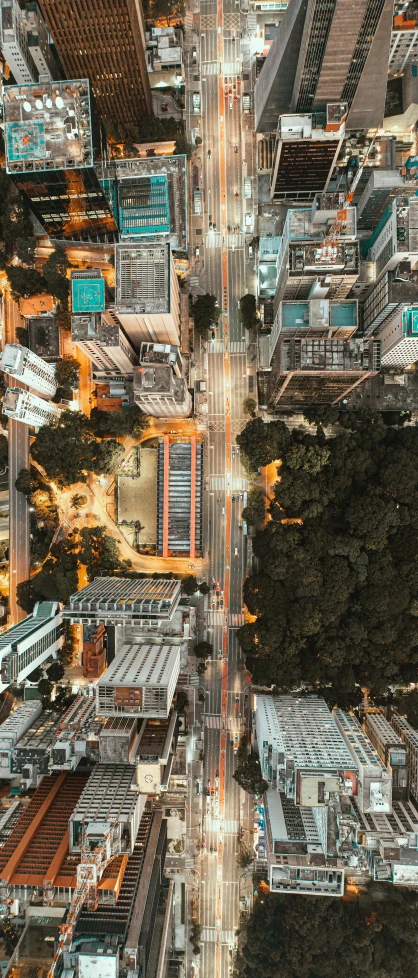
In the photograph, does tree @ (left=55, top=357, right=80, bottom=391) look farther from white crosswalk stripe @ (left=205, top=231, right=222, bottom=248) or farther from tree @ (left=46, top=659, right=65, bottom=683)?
tree @ (left=46, top=659, right=65, bottom=683)

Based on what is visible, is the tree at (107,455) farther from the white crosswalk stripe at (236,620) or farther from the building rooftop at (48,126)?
the building rooftop at (48,126)

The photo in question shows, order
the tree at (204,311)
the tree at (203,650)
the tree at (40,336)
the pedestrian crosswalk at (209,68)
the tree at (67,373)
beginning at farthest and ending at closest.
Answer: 1. the tree at (40,336)
2. the pedestrian crosswalk at (209,68)
3. the tree at (67,373)
4. the tree at (203,650)
5. the tree at (204,311)

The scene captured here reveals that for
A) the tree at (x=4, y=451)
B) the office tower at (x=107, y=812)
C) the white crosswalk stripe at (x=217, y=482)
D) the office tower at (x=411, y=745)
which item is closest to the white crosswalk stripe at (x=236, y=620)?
the white crosswalk stripe at (x=217, y=482)

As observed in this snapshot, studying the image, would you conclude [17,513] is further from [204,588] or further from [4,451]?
[204,588]

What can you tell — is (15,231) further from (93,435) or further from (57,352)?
(93,435)

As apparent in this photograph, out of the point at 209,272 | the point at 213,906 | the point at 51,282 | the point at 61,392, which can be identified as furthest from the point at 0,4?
the point at 213,906

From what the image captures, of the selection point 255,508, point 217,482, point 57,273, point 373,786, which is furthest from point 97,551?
point 373,786
